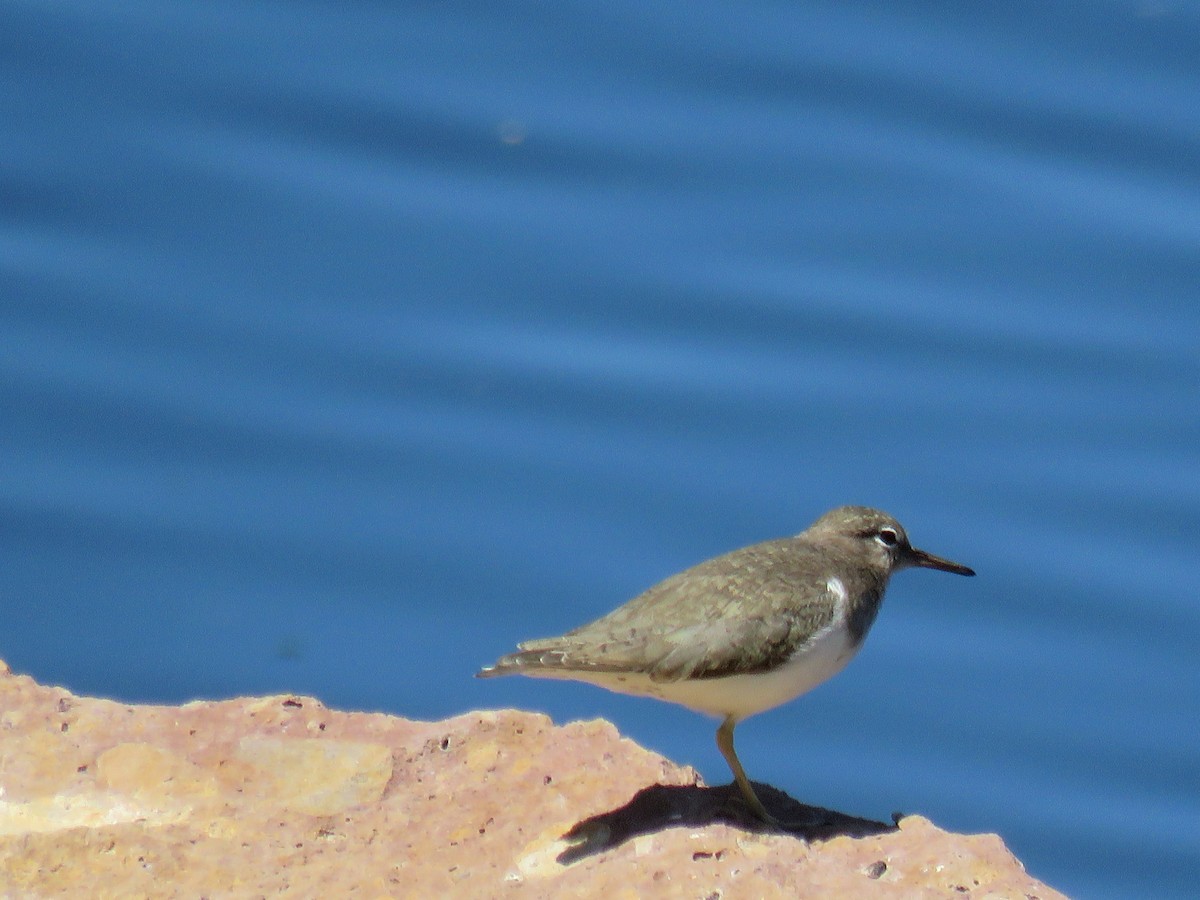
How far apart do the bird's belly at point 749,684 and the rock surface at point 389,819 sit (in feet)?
1.08

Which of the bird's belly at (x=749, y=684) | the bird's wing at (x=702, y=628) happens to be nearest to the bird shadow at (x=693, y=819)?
the bird's belly at (x=749, y=684)

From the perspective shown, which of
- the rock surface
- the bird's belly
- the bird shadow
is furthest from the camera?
the bird's belly

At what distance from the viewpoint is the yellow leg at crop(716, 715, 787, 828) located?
7066 millimetres

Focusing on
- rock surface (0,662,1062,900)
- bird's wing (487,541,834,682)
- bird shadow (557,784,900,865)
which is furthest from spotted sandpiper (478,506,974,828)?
rock surface (0,662,1062,900)

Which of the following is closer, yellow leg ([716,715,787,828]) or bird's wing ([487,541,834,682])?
bird's wing ([487,541,834,682])

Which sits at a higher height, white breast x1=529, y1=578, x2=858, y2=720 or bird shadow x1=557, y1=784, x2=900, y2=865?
white breast x1=529, y1=578, x2=858, y2=720

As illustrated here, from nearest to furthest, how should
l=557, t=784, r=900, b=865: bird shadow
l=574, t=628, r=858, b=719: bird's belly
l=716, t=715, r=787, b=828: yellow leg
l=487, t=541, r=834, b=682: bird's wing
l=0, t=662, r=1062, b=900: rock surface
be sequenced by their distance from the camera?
l=0, t=662, r=1062, b=900: rock surface < l=557, t=784, r=900, b=865: bird shadow < l=487, t=541, r=834, b=682: bird's wing < l=574, t=628, r=858, b=719: bird's belly < l=716, t=715, r=787, b=828: yellow leg

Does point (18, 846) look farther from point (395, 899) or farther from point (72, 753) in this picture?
point (395, 899)

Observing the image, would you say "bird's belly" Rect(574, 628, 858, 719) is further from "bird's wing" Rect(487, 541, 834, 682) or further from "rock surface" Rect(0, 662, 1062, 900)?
"rock surface" Rect(0, 662, 1062, 900)

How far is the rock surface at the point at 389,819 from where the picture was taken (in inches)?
235

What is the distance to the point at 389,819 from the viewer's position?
6.48m

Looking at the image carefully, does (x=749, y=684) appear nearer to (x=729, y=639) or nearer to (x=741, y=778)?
(x=729, y=639)

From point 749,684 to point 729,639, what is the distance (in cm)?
24

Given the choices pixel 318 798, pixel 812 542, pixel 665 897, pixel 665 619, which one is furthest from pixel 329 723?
pixel 812 542
